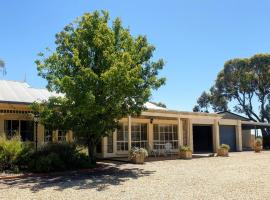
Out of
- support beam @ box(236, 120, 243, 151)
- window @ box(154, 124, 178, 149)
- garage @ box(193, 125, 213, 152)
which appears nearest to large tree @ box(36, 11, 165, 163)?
window @ box(154, 124, 178, 149)

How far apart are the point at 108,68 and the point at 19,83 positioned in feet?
27.8

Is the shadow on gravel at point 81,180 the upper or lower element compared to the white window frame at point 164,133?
lower

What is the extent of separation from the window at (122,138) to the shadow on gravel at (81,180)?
6.98 meters

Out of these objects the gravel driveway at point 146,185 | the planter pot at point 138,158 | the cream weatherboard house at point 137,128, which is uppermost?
the cream weatherboard house at point 137,128

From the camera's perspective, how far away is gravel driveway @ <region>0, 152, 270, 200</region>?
9742 millimetres

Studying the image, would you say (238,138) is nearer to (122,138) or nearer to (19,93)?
(122,138)

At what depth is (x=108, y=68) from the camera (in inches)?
592

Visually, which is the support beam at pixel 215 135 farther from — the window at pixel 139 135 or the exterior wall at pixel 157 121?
the window at pixel 139 135

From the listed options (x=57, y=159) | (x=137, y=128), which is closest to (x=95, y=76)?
(x=57, y=159)

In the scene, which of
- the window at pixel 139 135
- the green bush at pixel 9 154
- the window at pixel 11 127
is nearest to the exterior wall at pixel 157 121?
the window at pixel 11 127

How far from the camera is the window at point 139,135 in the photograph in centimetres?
2330

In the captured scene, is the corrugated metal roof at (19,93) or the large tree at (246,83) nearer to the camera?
the corrugated metal roof at (19,93)

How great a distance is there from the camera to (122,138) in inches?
890

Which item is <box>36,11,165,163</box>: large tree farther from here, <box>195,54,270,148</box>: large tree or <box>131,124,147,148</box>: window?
<box>195,54,270,148</box>: large tree
